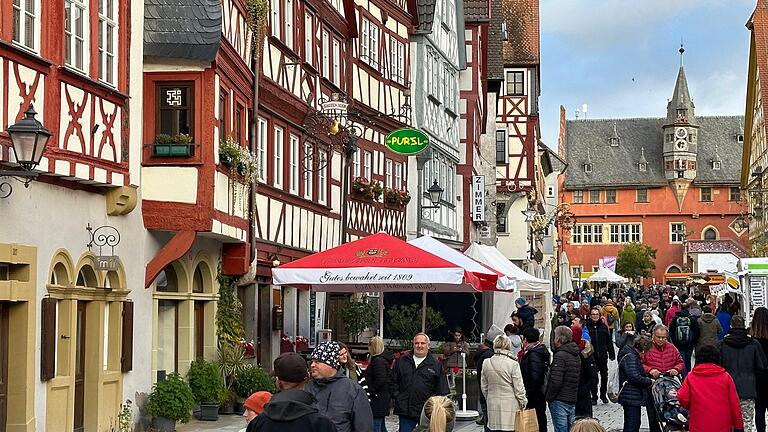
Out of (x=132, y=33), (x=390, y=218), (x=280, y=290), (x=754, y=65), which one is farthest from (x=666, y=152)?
(x=132, y=33)

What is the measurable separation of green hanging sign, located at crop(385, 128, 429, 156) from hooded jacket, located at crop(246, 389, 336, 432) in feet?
70.0

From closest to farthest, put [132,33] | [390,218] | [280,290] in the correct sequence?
[132,33]
[280,290]
[390,218]

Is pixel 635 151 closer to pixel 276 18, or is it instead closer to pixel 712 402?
pixel 276 18

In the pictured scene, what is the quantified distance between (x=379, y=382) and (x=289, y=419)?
24.8 ft

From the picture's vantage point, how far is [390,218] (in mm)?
33562

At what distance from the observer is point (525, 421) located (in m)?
13.7

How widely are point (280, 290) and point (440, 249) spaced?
19.3 ft

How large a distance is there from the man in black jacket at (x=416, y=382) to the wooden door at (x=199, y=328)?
6.70 metres

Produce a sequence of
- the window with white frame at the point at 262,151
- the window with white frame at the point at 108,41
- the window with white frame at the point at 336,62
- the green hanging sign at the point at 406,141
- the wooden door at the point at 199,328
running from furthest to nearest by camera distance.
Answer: the green hanging sign at the point at 406,141
the window with white frame at the point at 336,62
the window with white frame at the point at 262,151
the wooden door at the point at 199,328
the window with white frame at the point at 108,41

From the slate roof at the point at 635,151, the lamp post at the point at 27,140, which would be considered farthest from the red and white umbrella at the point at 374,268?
the slate roof at the point at 635,151

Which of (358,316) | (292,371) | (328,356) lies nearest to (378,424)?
(328,356)

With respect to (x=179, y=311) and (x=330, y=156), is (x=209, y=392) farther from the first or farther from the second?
(x=330, y=156)

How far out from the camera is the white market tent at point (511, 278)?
27047mm

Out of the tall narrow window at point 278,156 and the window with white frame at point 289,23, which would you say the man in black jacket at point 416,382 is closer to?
the tall narrow window at point 278,156
